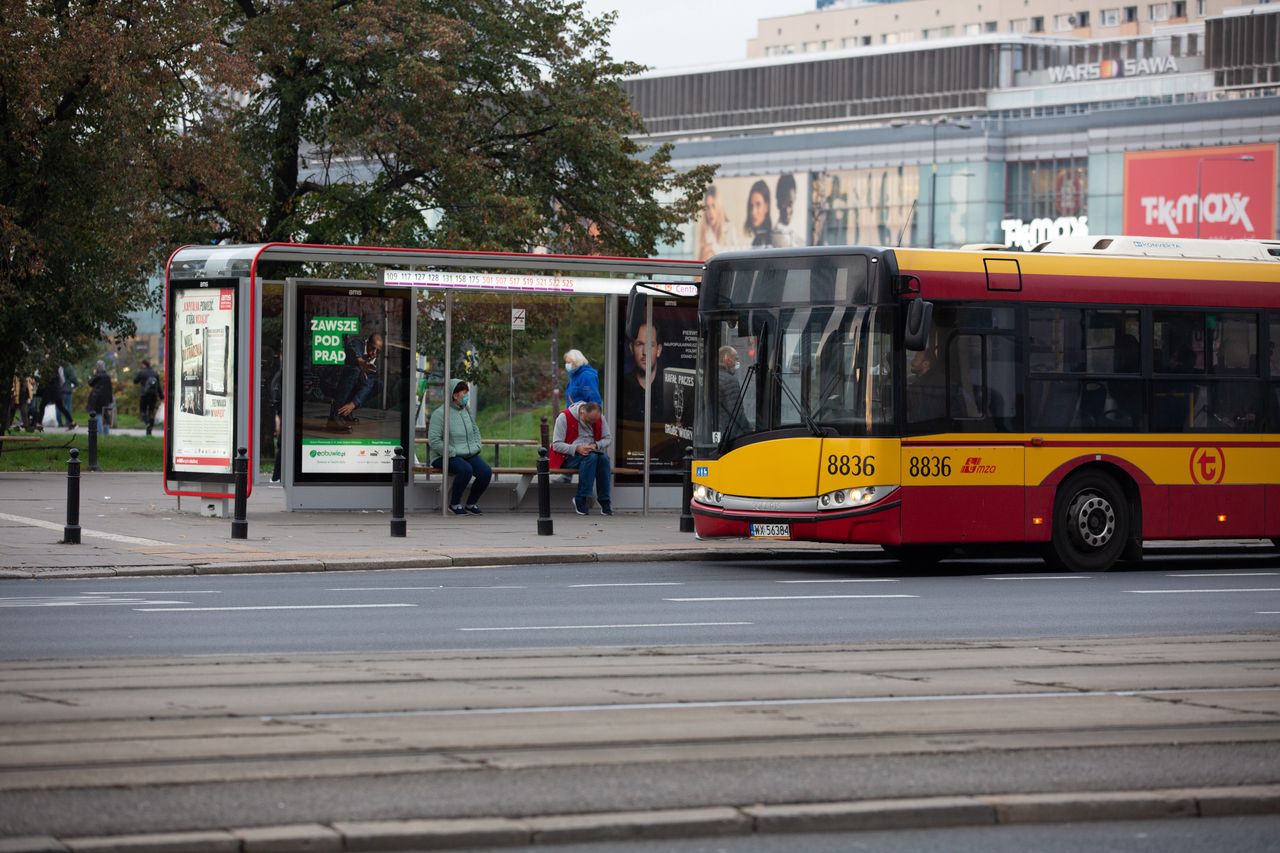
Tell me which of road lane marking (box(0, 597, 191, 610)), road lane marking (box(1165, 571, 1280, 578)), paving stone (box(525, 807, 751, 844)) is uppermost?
paving stone (box(525, 807, 751, 844))

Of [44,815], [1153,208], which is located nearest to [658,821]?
[44,815]

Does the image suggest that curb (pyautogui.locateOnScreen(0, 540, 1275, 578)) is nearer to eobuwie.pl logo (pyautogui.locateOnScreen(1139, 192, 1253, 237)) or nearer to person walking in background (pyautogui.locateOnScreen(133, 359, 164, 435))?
person walking in background (pyautogui.locateOnScreen(133, 359, 164, 435))

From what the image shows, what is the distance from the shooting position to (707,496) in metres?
18.7

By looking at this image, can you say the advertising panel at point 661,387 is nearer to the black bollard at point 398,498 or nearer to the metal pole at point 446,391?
the metal pole at point 446,391

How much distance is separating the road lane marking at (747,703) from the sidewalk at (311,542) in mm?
8392

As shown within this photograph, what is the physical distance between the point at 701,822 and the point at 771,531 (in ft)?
36.7

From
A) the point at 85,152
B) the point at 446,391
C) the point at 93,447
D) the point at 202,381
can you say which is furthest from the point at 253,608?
the point at 85,152

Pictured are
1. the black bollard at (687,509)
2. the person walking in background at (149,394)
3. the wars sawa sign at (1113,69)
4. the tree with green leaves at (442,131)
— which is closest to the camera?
the black bollard at (687,509)

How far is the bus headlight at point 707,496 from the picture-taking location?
61.0 feet

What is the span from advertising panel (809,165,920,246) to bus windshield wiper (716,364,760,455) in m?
90.4

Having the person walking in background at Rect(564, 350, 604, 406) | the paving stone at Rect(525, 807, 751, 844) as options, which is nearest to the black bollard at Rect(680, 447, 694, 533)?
the person walking in background at Rect(564, 350, 604, 406)

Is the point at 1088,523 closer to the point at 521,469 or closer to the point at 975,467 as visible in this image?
the point at 975,467

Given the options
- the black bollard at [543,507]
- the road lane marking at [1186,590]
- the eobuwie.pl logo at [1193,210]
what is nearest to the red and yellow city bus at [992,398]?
the road lane marking at [1186,590]

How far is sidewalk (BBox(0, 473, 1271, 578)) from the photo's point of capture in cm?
1752
